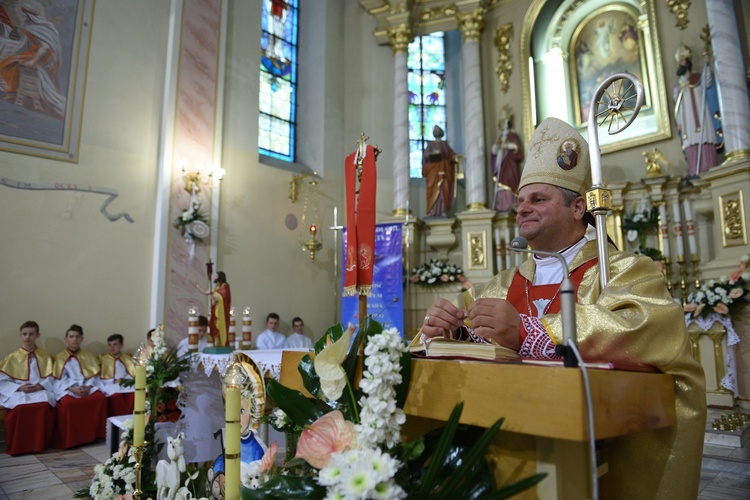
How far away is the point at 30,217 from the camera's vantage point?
6.64m

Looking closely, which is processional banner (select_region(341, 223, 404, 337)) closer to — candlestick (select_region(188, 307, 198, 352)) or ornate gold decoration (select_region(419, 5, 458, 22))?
candlestick (select_region(188, 307, 198, 352))

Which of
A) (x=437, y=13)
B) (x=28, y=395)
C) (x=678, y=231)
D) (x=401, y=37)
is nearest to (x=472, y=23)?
(x=437, y=13)

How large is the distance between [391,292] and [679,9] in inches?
235

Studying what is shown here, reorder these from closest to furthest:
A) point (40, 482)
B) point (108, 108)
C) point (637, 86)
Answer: point (637, 86)
point (40, 482)
point (108, 108)

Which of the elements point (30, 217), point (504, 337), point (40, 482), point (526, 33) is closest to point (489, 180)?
point (526, 33)

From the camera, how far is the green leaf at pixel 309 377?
57.7 inches

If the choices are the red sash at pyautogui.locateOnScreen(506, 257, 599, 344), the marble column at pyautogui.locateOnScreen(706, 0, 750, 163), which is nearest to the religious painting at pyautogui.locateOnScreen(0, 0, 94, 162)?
the red sash at pyautogui.locateOnScreen(506, 257, 599, 344)

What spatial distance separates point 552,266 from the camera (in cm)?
219

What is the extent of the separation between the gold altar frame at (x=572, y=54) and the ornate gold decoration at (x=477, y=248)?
6.41ft

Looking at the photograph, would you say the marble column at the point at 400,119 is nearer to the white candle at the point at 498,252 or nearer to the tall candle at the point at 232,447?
the white candle at the point at 498,252

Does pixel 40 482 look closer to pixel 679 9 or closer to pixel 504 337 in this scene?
pixel 504 337

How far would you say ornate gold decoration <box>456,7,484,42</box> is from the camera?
30.8 feet

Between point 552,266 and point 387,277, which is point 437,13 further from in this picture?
point 552,266

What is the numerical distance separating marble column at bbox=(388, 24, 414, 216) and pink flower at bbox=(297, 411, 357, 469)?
7895mm
